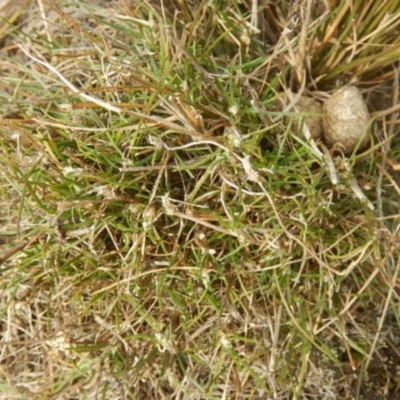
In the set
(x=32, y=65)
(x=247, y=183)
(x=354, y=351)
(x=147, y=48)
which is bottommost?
(x=354, y=351)

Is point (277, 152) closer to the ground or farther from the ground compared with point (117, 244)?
farther from the ground

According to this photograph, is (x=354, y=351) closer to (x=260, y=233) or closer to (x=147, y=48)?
(x=260, y=233)

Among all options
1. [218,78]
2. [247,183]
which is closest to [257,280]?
[247,183]

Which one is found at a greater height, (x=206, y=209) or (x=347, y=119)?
(x=347, y=119)

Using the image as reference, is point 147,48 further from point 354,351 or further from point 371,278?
point 354,351

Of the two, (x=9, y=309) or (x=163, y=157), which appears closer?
(x=163, y=157)

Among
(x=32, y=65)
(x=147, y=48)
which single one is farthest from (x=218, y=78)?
(x=32, y=65)
